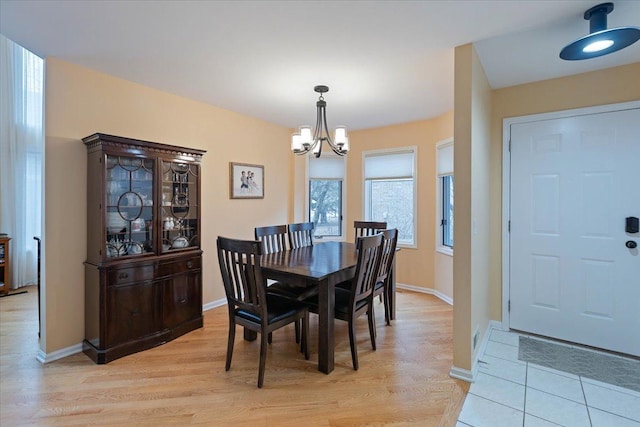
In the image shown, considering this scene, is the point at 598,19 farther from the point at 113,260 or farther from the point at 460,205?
the point at 113,260

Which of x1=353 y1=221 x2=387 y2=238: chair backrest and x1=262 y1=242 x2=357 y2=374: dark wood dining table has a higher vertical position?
x1=353 y1=221 x2=387 y2=238: chair backrest

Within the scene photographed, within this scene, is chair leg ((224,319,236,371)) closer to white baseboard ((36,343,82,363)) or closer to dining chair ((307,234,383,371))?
dining chair ((307,234,383,371))

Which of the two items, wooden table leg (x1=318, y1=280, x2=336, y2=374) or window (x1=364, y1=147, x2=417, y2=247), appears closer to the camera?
wooden table leg (x1=318, y1=280, x2=336, y2=374)

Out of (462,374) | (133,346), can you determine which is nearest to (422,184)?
(462,374)

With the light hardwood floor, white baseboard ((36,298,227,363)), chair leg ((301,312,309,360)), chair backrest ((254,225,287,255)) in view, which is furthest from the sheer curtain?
chair leg ((301,312,309,360))

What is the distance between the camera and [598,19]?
1854 millimetres

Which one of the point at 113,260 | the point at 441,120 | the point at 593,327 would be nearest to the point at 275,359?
the point at 113,260

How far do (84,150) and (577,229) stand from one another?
441 cm

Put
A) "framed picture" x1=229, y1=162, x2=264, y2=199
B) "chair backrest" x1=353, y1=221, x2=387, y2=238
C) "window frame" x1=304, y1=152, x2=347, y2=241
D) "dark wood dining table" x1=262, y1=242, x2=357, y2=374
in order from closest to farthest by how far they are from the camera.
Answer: "dark wood dining table" x1=262, y1=242, x2=357, y2=374 < "chair backrest" x1=353, y1=221, x2=387, y2=238 < "framed picture" x1=229, y1=162, x2=264, y2=199 < "window frame" x1=304, y1=152, x2=347, y2=241

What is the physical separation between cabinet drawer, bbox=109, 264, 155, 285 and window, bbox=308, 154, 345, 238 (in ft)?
8.87

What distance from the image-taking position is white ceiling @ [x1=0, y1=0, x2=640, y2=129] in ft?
6.16

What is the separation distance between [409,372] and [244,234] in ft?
8.79

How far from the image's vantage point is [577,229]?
279cm

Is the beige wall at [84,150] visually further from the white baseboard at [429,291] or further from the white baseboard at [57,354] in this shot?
the white baseboard at [429,291]
